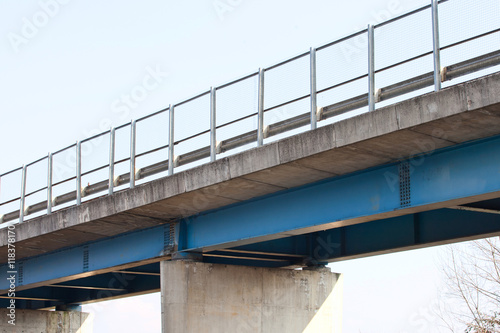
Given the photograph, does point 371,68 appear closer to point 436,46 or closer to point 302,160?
point 436,46

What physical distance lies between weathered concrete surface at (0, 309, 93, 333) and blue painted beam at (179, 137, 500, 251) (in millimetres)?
15633

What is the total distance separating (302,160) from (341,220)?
5.01 feet

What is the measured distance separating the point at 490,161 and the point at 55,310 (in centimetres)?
2400

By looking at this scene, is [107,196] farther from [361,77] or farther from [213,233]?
[361,77]

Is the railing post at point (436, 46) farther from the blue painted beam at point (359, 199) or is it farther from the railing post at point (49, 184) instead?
the railing post at point (49, 184)

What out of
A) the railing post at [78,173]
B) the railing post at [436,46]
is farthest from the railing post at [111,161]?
the railing post at [436,46]

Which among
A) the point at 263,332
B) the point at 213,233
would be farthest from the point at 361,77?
the point at 263,332

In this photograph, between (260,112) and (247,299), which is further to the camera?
(247,299)

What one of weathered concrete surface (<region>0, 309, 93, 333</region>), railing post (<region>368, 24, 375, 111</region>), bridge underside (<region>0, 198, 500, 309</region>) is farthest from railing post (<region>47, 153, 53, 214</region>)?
weathered concrete surface (<region>0, 309, 93, 333</region>)

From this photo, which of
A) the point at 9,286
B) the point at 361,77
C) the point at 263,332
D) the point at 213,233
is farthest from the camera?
the point at 9,286

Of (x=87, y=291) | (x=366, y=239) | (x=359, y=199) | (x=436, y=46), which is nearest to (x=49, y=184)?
(x=366, y=239)

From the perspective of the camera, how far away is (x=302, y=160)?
14016mm

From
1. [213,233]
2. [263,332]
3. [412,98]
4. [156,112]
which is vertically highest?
[156,112]

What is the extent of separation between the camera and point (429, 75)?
12.8 metres
